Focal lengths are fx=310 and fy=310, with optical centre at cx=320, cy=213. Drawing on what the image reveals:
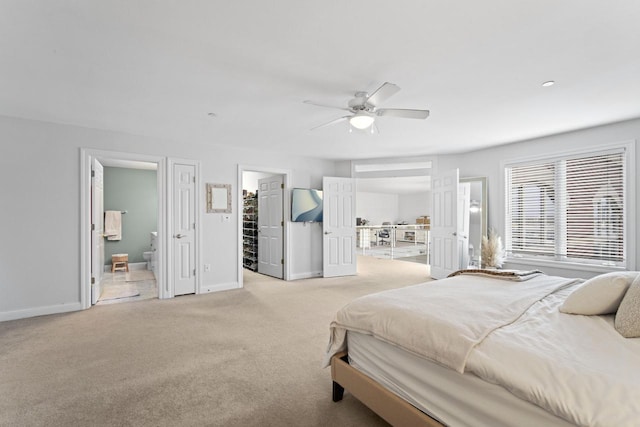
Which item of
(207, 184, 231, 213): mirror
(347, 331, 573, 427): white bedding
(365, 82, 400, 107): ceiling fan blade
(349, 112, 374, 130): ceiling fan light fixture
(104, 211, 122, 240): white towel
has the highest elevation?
(365, 82, 400, 107): ceiling fan blade

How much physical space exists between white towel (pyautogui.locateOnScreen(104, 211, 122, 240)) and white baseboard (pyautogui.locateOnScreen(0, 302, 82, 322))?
2.91 metres

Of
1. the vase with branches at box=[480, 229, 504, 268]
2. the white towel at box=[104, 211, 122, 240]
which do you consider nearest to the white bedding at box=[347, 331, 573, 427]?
the vase with branches at box=[480, 229, 504, 268]

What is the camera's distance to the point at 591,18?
1.85 meters

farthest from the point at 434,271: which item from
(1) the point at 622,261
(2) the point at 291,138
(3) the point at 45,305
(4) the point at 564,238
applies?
(3) the point at 45,305

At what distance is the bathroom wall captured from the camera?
22.3 ft

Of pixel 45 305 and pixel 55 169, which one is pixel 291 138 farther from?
pixel 45 305

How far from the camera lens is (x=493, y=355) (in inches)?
49.7

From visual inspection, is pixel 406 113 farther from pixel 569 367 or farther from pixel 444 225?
pixel 444 225

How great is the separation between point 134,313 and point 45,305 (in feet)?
3.52

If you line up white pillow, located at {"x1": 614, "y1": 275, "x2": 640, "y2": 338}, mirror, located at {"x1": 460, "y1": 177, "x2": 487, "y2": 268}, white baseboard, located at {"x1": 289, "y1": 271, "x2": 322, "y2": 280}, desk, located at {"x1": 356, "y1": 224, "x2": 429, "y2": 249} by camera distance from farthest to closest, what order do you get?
1. desk, located at {"x1": 356, "y1": 224, "x2": 429, "y2": 249}
2. white baseboard, located at {"x1": 289, "y1": 271, "x2": 322, "y2": 280}
3. mirror, located at {"x1": 460, "y1": 177, "x2": 487, "y2": 268}
4. white pillow, located at {"x1": 614, "y1": 275, "x2": 640, "y2": 338}

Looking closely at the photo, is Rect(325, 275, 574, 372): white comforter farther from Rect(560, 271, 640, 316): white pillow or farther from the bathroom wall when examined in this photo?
the bathroom wall

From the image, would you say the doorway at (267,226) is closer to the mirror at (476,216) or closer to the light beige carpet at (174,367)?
the light beige carpet at (174,367)

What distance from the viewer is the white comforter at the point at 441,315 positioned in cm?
140

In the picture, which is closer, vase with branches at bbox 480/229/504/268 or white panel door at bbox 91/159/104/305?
white panel door at bbox 91/159/104/305
